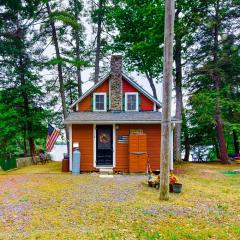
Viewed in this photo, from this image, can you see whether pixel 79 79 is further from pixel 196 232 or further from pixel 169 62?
pixel 196 232

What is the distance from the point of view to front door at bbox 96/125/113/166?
13.8 metres

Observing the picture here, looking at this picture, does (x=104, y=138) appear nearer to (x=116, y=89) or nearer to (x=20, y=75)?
(x=116, y=89)

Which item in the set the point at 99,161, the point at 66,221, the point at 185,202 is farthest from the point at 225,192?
the point at 99,161

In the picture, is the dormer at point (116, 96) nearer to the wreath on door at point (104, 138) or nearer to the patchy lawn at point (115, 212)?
the wreath on door at point (104, 138)

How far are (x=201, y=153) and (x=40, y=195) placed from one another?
2250 cm

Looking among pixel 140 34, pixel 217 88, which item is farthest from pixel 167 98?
pixel 140 34

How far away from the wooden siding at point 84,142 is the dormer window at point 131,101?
2676 mm

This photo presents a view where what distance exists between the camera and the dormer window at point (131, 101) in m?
15.2

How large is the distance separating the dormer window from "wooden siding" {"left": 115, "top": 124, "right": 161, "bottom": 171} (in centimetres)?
174

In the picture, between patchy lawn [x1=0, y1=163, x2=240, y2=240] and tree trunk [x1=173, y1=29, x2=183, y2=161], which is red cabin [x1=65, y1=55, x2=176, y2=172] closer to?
patchy lawn [x1=0, y1=163, x2=240, y2=240]

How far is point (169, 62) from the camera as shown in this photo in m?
7.79

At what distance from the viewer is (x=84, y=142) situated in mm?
13656

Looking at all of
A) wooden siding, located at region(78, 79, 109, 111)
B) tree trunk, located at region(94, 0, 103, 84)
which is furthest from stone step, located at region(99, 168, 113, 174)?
tree trunk, located at region(94, 0, 103, 84)

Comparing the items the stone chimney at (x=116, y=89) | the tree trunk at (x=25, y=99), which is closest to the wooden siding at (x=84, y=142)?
the stone chimney at (x=116, y=89)
